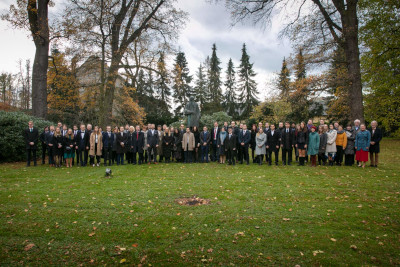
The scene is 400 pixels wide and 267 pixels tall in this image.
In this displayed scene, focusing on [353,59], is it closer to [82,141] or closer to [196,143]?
[196,143]

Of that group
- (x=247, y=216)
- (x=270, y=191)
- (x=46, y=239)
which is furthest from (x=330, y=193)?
(x=46, y=239)

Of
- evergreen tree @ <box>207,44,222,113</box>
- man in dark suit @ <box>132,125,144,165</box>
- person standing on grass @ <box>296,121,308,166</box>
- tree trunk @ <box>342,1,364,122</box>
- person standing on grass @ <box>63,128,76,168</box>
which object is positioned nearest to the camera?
person standing on grass @ <box>296,121,308,166</box>

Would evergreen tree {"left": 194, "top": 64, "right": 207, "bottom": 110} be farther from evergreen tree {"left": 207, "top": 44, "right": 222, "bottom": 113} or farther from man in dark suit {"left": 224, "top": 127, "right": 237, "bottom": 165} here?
man in dark suit {"left": 224, "top": 127, "right": 237, "bottom": 165}

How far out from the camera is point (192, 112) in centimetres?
1375

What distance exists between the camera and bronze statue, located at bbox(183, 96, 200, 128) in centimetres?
1375

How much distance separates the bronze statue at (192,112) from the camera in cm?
1375

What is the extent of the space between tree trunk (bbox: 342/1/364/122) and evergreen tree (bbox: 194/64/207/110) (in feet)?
85.9

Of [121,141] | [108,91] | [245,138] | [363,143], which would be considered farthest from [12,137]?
[363,143]

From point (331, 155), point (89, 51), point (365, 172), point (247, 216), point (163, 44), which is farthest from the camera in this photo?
point (163, 44)

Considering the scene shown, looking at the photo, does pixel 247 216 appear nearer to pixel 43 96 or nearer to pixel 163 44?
pixel 43 96

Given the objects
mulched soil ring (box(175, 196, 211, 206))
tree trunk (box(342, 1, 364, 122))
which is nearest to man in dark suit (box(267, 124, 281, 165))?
tree trunk (box(342, 1, 364, 122))

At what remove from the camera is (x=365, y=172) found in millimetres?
8977

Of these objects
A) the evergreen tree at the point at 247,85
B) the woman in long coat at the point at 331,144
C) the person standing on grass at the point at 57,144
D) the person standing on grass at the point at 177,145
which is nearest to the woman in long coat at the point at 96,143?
the person standing on grass at the point at 57,144

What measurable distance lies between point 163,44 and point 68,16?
21.4 feet
